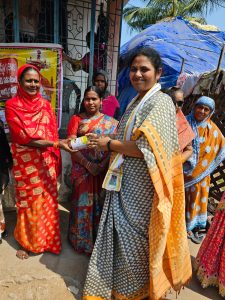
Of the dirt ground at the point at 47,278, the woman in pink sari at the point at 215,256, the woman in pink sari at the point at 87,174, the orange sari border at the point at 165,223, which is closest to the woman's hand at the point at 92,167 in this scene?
the woman in pink sari at the point at 87,174

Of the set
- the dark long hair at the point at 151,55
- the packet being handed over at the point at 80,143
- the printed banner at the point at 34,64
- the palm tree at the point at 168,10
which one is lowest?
the packet being handed over at the point at 80,143

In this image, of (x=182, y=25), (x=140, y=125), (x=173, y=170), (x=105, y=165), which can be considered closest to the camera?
(x=140, y=125)

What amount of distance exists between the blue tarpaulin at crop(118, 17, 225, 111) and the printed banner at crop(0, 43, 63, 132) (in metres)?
3.34

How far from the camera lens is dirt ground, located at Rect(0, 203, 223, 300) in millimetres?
2332

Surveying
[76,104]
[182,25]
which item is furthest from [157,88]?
[182,25]

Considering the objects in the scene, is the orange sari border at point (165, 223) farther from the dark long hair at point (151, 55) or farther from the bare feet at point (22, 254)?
the bare feet at point (22, 254)

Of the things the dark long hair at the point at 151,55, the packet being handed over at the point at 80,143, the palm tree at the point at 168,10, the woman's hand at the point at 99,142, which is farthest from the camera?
the palm tree at the point at 168,10

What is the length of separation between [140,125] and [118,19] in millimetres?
3619

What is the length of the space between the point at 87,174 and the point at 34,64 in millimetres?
1704

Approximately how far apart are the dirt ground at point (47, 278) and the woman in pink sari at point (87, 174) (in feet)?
0.68

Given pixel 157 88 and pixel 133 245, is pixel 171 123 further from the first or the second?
pixel 133 245

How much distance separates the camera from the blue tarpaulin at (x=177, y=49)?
23.7 feet

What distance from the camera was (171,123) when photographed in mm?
1909

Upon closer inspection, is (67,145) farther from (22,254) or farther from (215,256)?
(215,256)
